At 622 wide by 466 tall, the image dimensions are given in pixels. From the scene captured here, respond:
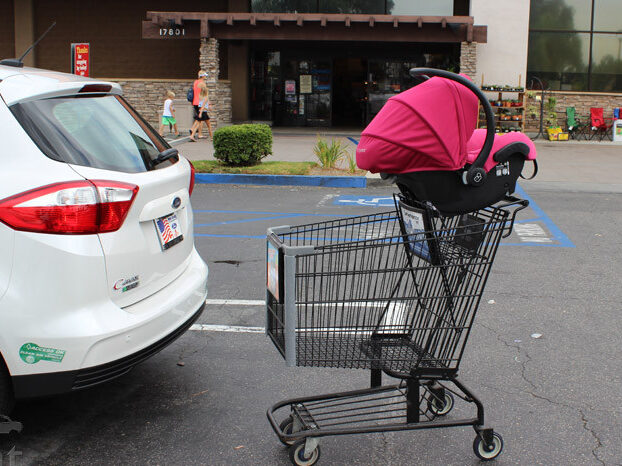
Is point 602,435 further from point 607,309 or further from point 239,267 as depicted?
point 239,267

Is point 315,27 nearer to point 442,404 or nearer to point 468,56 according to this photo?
point 468,56

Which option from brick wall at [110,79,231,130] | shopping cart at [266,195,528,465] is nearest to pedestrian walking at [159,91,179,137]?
brick wall at [110,79,231,130]

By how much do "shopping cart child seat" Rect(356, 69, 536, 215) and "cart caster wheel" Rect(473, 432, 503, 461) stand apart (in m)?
1.10

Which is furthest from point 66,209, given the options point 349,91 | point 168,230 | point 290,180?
point 349,91

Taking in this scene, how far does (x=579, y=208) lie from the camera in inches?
416

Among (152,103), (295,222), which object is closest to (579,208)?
(295,222)

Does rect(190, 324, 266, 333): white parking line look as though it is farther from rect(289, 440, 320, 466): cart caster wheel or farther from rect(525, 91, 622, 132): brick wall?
rect(525, 91, 622, 132): brick wall

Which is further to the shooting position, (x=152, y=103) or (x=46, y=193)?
(x=152, y=103)

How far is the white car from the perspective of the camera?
3.16m

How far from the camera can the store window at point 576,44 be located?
23.8 m

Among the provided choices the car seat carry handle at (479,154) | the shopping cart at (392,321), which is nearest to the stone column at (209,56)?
the shopping cart at (392,321)

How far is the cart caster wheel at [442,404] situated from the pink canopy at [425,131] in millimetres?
1318

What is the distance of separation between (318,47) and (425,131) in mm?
23195

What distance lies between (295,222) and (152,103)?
17.7 m
